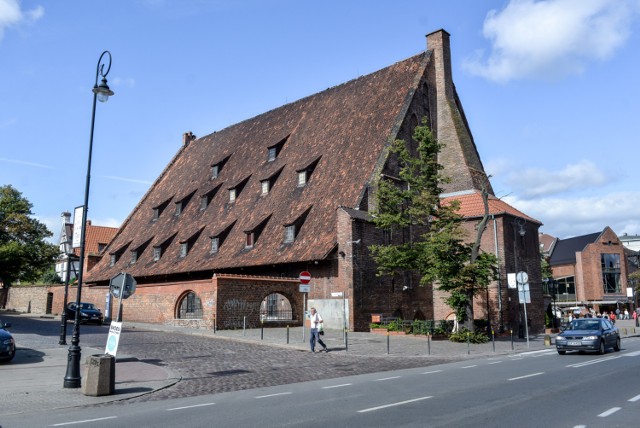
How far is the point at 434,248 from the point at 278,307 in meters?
10.2

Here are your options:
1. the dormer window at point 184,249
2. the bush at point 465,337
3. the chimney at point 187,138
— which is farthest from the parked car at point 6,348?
the chimney at point 187,138

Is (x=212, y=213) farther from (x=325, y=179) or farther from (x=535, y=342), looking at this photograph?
(x=535, y=342)

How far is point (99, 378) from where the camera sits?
11914 millimetres

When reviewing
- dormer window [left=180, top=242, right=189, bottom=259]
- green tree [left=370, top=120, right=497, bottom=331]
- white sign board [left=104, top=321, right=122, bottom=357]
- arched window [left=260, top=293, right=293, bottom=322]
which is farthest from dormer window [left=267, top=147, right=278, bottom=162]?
white sign board [left=104, top=321, right=122, bottom=357]

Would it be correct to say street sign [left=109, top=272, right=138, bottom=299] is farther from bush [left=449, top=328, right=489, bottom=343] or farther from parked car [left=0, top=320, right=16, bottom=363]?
bush [left=449, top=328, right=489, bottom=343]

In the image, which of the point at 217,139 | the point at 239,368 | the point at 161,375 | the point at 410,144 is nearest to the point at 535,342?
the point at 410,144

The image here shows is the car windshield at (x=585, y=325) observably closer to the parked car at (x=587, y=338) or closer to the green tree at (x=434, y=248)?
the parked car at (x=587, y=338)

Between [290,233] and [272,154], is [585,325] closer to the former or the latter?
[290,233]

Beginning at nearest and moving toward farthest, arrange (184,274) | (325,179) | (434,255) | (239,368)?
1. (239,368)
2. (434,255)
3. (325,179)
4. (184,274)

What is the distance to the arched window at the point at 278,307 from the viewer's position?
1215 inches

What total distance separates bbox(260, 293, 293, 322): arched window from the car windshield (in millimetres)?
14928

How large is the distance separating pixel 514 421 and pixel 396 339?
59.4 ft

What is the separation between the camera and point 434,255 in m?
26.1

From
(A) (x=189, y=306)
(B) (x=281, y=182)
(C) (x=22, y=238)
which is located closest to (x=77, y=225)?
(A) (x=189, y=306)
